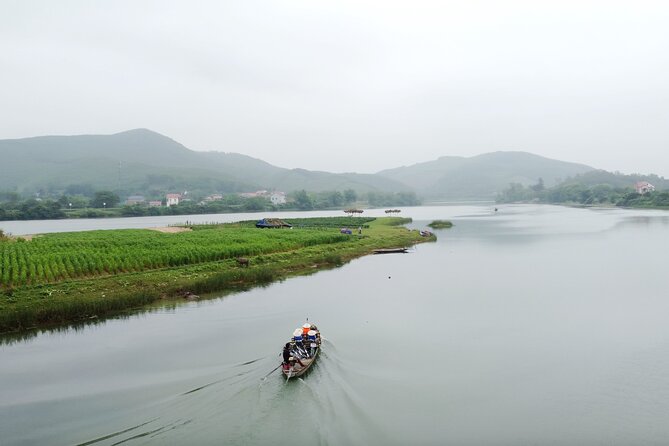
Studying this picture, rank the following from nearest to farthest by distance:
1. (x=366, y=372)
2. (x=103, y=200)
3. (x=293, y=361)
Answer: (x=293, y=361)
(x=366, y=372)
(x=103, y=200)

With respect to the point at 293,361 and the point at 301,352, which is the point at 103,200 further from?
the point at 293,361

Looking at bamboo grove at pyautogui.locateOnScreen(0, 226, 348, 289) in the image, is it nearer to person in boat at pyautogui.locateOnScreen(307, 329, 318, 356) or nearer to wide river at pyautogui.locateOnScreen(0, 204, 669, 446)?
wide river at pyautogui.locateOnScreen(0, 204, 669, 446)

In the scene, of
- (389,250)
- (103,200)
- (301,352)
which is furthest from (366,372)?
(103,200)

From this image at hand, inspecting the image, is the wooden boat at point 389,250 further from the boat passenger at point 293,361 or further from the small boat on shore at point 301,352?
the boat passenger at point 293,361

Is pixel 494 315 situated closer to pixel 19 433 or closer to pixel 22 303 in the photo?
pixel 19 433

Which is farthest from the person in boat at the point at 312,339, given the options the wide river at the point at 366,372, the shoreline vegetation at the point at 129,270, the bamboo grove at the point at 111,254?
the bamboo grove at the point at 111,254

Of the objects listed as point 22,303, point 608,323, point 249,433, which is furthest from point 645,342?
point 22,303

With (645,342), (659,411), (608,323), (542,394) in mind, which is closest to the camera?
(659,411)
